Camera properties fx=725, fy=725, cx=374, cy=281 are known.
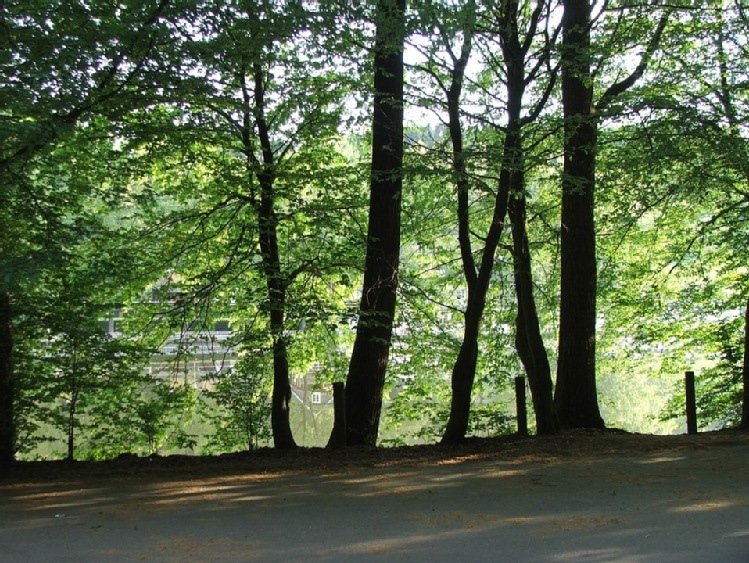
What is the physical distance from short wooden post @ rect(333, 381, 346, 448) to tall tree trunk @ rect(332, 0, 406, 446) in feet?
0.47

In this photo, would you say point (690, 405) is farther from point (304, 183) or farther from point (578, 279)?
point (304, 183)

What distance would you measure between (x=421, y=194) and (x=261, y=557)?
Answer: 1229 cm

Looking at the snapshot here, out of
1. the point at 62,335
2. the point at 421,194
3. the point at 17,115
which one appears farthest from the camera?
the point at 421,194

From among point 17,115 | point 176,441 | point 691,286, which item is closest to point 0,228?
point 17,115

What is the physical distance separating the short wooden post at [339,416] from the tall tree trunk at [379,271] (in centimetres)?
14

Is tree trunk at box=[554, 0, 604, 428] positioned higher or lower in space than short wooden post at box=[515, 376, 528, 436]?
higher

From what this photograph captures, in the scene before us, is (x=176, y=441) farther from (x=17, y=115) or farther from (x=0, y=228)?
(x=17, y=115)

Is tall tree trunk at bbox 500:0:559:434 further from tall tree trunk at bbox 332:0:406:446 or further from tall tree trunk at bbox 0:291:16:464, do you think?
tall tree trunk at bbox 0:291:16:464

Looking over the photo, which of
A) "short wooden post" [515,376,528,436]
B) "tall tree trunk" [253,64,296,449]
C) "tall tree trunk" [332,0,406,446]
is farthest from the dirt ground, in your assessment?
"tall tree trunk" [253,64,296,449]

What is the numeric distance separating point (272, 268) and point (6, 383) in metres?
4.00

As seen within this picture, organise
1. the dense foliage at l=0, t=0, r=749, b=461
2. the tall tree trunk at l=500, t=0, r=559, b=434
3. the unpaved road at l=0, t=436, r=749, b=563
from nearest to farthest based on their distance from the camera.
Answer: the unpaved road at l=0, t=436, r=749, b=563, the dense foliage at l=0, t=0, r=749, b=461, the tall tree trunk at l=500, t=0, r=559, b=434

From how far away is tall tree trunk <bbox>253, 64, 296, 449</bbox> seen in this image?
10.8 metres

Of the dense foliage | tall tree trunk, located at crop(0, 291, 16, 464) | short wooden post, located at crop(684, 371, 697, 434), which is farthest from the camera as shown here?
short wooden post, located at crop(684, 371, 697, 434)

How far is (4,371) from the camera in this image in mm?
10023
